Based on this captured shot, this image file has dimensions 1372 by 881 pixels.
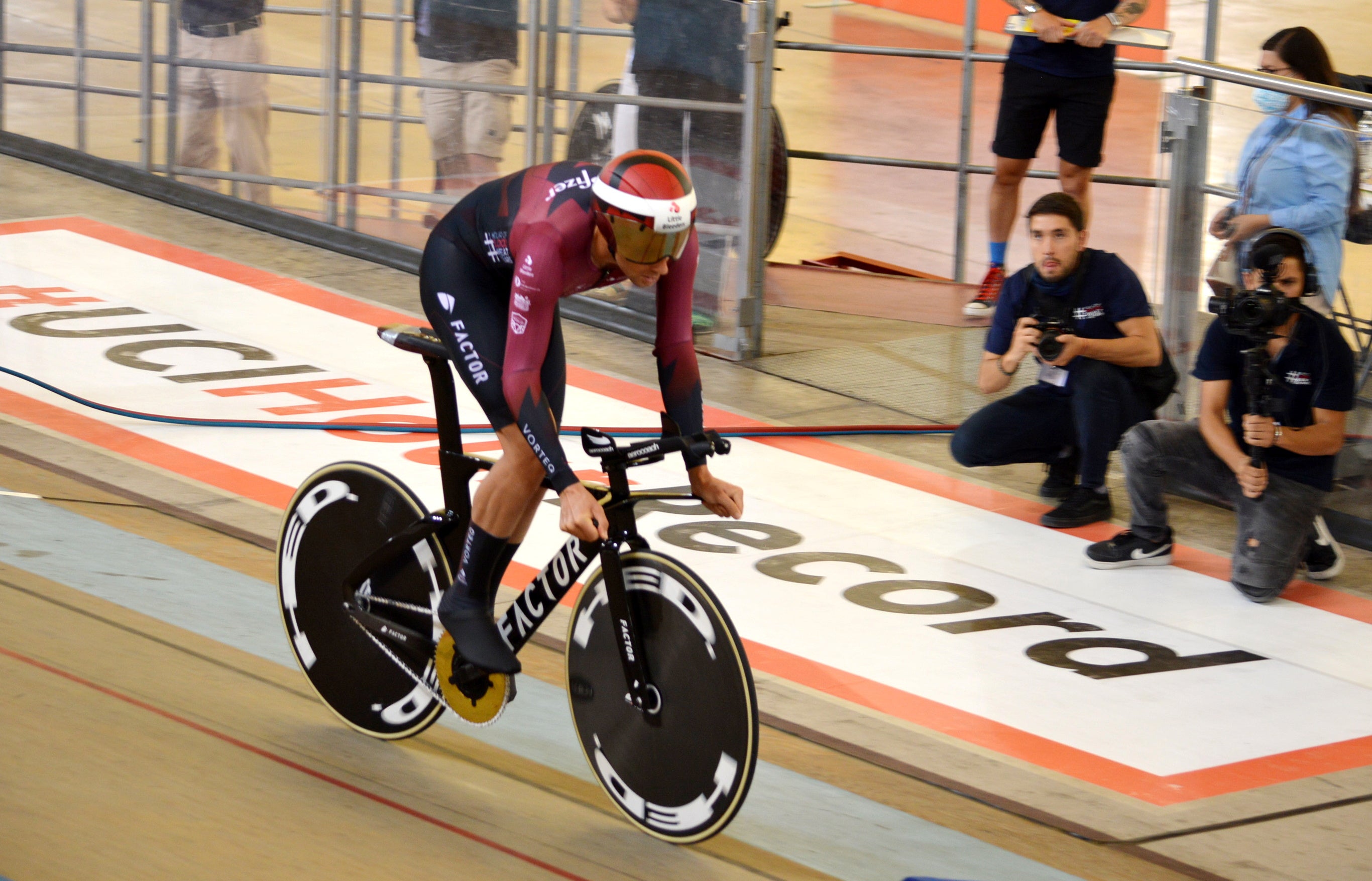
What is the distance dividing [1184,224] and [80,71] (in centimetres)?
798

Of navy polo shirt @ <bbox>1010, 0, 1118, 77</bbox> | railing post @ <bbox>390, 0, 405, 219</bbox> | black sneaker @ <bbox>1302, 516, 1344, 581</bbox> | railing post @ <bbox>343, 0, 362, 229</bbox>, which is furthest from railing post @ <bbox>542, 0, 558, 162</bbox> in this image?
black sneaker @ <bbox>1302, 516, 1344, 581</bbox>

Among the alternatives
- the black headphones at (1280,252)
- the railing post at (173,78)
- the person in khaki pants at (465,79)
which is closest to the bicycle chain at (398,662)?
the black headphones at (1280,252)

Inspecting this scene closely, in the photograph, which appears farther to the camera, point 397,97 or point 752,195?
point 397,97

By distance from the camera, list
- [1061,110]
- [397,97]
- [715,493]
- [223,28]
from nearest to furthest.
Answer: [715,493]
[1061,110]
[397,97]
[223,28]

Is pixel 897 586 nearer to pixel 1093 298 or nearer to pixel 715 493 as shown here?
pixel 1093 298

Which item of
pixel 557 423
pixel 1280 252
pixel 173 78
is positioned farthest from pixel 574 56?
pixel 557 423

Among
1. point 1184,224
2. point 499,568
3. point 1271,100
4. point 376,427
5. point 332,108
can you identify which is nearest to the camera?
point 499,568

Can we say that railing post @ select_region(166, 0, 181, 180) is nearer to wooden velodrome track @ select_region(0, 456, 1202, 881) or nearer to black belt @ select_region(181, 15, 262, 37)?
black belt @ select_region(181, 15, 262, 37)

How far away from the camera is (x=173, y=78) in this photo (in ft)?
34.5

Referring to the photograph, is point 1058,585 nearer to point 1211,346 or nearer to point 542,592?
point 1211,346

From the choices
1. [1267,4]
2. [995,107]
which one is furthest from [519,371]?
[1267,4]

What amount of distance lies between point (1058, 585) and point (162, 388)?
13.3 feet

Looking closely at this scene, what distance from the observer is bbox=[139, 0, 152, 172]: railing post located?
34.4ft

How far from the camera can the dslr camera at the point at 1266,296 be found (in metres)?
5.20
